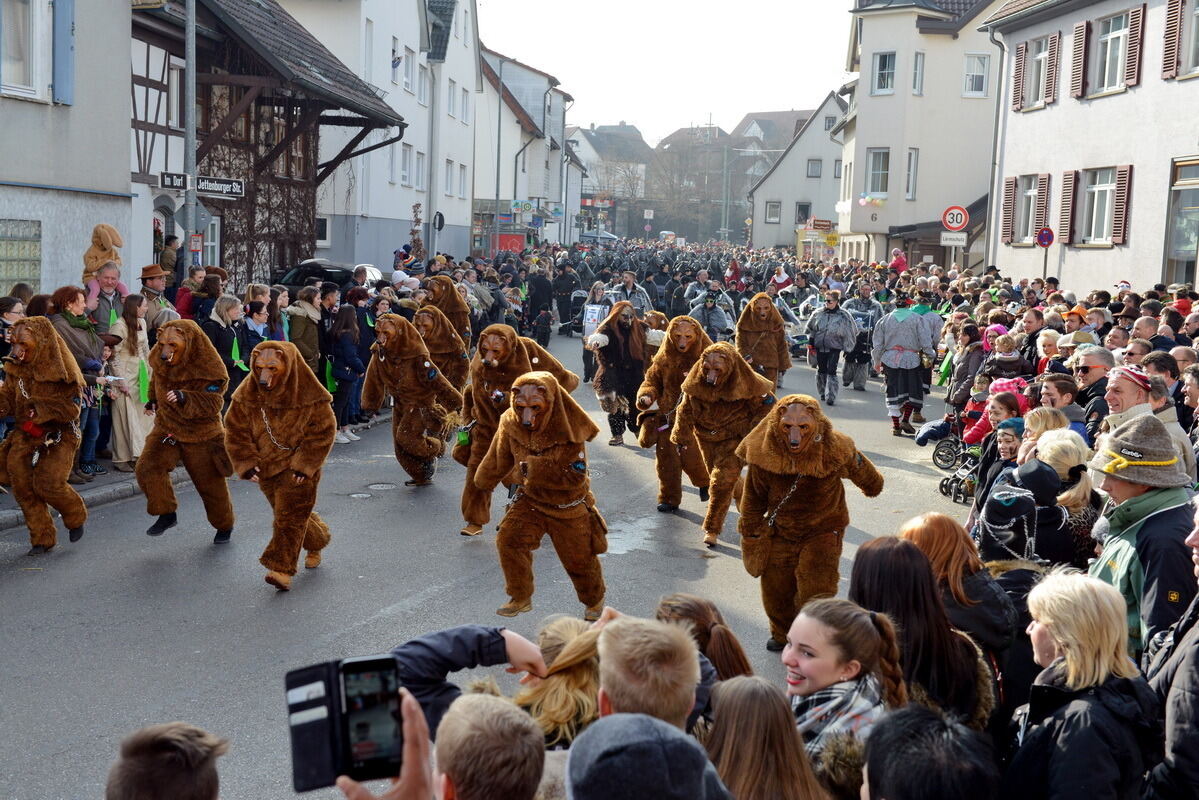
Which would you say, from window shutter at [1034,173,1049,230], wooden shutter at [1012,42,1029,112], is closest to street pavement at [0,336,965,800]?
window shutter at [1034,173,1049,230]

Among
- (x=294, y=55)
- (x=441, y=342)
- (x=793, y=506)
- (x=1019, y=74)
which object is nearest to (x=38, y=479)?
(x=441, y=342)

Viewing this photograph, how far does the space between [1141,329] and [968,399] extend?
6.04ft

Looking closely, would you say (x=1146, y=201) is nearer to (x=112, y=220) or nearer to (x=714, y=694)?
(x=112, y=220)

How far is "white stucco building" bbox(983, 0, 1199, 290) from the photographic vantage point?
2383cm

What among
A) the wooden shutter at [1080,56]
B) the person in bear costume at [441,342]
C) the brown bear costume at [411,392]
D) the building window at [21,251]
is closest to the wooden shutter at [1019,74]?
the wooden shutter at [1080,56]

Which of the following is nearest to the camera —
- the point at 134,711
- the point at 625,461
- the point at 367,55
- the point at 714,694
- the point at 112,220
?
the point at 714,694

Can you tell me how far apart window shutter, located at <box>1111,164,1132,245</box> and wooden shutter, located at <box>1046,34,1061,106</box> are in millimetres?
4075

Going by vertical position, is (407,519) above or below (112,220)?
below

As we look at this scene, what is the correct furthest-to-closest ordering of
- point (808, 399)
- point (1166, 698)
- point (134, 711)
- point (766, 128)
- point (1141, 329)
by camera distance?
point (766, 128)
point (1141, 329)
point (808, 399)
point (134, 711)
point (1166, 698)

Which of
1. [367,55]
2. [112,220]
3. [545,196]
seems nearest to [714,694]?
[112,220]

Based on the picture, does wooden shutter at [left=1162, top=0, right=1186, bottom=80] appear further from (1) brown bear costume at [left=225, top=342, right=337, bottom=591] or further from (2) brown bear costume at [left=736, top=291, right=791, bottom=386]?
(1) brown bear costume at [left=225, top=342, right=337, bottom=591]

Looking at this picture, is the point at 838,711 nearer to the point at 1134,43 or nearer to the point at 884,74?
the point at 1134,43

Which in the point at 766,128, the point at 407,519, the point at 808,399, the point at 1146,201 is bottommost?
the point at 407,519

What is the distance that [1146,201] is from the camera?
24.9m
